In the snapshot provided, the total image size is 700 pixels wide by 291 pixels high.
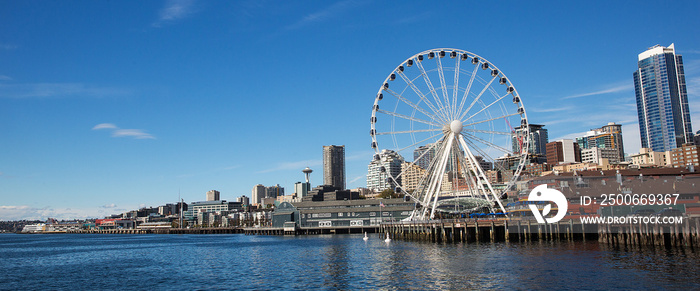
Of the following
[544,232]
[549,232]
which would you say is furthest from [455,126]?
[549,232]

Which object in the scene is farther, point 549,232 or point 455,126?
point 455,126

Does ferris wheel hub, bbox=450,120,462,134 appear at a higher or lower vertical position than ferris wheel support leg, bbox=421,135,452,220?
higher

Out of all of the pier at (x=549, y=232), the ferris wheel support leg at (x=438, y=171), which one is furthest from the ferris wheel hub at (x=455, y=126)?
the pier at (x=549, y=232)

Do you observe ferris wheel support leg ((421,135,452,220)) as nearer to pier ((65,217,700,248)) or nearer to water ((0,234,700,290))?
pier ((65,217,700,248))

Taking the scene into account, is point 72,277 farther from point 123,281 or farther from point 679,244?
point 679,244

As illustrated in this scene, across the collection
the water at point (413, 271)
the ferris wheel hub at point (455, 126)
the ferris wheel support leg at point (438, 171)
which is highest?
the ferris wheel hub at point (455, 126)

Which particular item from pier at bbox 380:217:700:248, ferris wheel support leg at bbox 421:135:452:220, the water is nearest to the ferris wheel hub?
ferris wheel support leg at bbox 421:135:452:220

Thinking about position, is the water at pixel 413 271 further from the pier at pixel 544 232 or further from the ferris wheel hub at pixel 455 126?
the ferris wheel hub at pixel 455 126

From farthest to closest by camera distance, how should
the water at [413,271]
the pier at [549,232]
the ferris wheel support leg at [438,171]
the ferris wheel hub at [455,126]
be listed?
the ferris wheel support leg at [438,171] → the ferris wheel hub at [455,126] → the pier at [549,232] → the water at [413,271]

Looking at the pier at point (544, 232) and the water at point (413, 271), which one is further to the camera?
the pier at point (544, 232)

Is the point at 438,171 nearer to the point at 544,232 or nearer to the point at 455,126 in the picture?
the point at 455,126

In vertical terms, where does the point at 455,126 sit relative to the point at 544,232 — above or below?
above

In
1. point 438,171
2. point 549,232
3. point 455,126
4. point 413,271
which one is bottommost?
point 413,271

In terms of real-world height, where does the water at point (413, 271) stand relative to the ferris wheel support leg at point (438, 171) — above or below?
below
